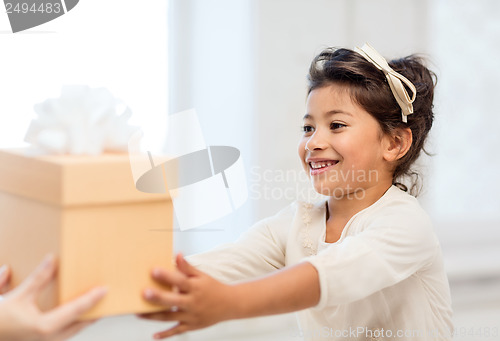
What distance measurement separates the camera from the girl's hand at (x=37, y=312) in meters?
0.81

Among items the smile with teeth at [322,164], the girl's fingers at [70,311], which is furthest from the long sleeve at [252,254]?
the girl's fingers at [70,311]

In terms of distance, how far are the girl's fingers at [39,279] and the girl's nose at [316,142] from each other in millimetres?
610

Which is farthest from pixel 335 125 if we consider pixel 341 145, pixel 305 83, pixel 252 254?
pixel 305 83

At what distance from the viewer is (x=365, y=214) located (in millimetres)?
1241

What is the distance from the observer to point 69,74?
6.13 feet

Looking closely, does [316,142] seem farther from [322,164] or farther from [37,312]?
[37,312]

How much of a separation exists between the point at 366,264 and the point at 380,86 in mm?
451

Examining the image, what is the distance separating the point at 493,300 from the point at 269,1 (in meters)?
1.60

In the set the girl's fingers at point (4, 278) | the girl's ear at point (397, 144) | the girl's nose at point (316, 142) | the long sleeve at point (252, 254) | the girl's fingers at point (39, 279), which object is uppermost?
the girl's nose at point (316, 142)

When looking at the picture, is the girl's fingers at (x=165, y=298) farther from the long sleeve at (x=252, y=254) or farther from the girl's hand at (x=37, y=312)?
the long sleeve at (x=252, y=254)

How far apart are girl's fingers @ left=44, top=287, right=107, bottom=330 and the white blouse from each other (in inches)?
13.9

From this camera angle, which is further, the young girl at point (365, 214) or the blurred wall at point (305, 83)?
the blurred wall at point (305, 83)

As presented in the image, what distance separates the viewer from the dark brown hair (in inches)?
51.3

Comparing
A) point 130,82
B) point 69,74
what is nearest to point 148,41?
point 130,82
